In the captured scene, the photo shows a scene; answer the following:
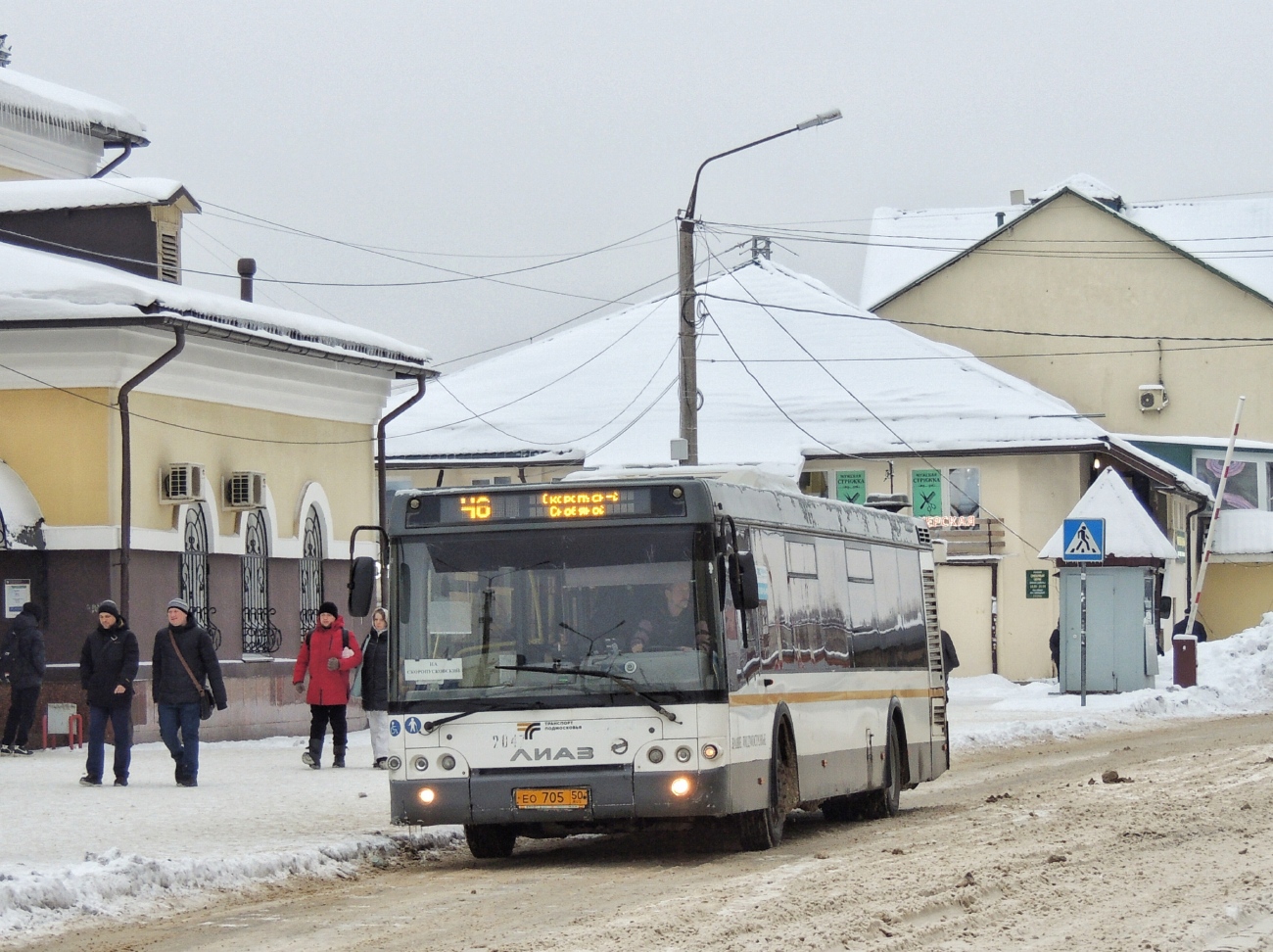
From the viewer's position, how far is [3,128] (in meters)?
31.1

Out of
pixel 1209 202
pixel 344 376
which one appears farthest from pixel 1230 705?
pixel 1209 202

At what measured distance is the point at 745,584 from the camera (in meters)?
14.1

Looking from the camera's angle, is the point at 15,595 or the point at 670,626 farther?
the point at 15,595

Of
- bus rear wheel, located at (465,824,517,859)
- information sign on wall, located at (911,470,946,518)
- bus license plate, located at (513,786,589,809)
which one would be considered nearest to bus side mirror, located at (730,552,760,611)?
bus license plate, located at (513,786,589,809)

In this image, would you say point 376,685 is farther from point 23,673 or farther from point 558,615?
point 558,615

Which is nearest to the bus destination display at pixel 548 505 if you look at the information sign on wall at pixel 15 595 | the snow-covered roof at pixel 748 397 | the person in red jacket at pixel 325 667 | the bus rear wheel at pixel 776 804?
the bus rear wheel at pixel 776 804

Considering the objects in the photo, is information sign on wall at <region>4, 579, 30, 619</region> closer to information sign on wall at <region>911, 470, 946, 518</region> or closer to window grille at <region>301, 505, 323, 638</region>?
window grille at <region>301, 505, 323, 638</region>

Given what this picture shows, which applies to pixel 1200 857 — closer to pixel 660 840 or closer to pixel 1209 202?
pixel 660 840

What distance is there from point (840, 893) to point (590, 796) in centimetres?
287

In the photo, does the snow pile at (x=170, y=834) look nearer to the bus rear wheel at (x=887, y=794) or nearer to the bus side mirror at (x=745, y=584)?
the bus side mirror at (x=745, y=584)

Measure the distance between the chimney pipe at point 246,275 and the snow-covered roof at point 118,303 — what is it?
445 cm

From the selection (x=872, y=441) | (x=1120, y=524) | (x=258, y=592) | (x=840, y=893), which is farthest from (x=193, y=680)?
(x=872, y=441)

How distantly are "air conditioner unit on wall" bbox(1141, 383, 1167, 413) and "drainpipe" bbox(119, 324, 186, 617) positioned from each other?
135ft

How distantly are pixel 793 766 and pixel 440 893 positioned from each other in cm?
377
